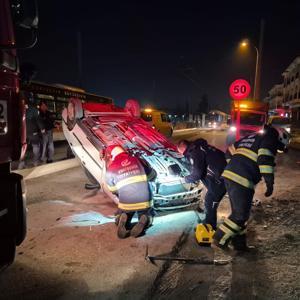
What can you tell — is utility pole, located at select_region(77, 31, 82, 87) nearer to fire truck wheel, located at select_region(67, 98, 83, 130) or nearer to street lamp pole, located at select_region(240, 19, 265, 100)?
street lamp pole, located at select_region(240, 19, 265, 100)

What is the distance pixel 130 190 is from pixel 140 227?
0.53 m

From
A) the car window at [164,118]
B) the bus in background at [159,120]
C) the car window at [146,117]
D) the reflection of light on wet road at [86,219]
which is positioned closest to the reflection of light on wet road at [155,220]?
the reflection of light on wet road at [86,219]

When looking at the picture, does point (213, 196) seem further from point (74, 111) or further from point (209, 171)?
point (74, 111)

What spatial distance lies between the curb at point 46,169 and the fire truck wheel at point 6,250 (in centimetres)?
491

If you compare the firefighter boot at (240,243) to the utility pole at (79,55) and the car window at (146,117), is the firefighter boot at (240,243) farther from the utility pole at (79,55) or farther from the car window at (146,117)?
the utility pole at (79,55)

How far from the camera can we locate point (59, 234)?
4129mm

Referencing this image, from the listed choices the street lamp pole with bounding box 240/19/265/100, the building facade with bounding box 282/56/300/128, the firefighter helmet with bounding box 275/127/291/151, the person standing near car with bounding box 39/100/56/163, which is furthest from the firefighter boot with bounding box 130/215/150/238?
the building facade with bounding box 282/56/300/128

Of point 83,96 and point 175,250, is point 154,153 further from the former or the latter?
point 83,96

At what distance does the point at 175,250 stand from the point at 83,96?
15.1 metres

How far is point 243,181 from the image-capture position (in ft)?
11.9

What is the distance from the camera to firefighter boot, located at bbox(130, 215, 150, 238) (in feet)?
13.3

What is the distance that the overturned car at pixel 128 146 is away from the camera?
14.7 feet

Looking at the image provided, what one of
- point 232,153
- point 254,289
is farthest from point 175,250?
point 232,153

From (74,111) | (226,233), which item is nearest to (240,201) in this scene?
(226,233)
